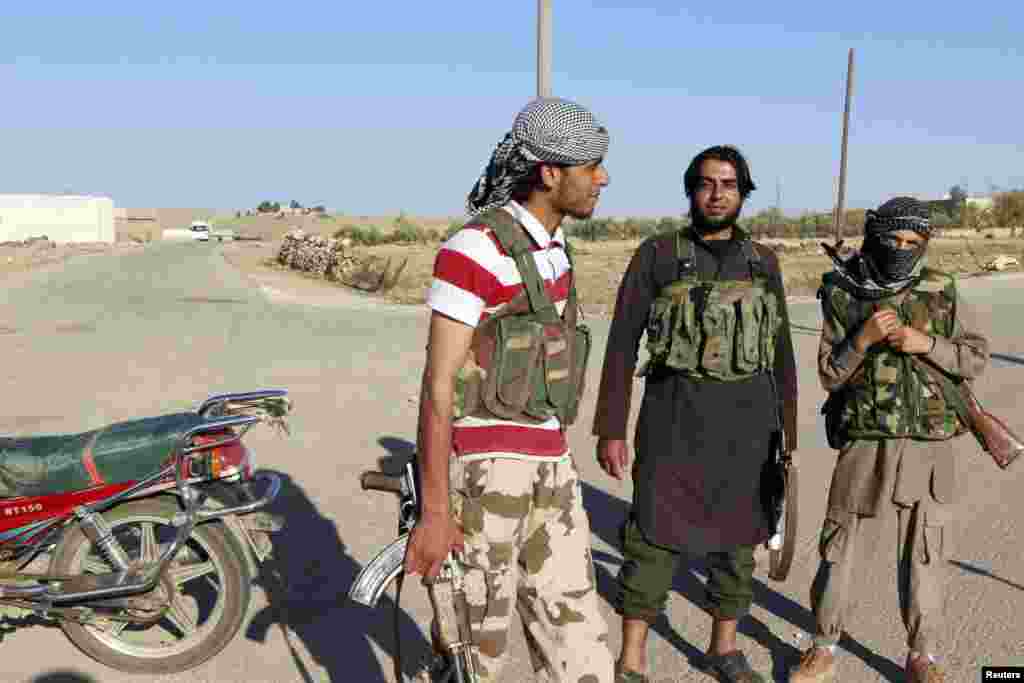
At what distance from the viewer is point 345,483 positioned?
594 cm

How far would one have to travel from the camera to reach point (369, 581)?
230 centimetres

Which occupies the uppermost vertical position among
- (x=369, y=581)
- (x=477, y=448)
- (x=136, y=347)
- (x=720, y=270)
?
(x=720, y=270)

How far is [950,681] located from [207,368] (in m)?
8.34

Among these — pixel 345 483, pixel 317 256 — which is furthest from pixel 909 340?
pixel 317 256

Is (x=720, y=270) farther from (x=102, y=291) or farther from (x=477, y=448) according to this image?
(x=102, y=291)

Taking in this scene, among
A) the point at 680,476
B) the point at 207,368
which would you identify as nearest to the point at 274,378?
the point at 207,368

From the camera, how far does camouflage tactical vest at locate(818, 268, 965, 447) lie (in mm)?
3197

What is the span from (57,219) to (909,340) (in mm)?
95889

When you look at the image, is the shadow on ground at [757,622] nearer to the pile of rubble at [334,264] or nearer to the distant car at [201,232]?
the pile of rubble at [334,264]

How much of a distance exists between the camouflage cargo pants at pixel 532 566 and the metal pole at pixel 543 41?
604 cm

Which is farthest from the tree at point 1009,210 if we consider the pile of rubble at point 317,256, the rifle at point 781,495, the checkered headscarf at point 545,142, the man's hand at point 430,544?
the man's hand at point 430,544

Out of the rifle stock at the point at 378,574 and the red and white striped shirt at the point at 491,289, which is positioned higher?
the red and white striped shirt at the point at 491,289

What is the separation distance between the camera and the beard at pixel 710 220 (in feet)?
10.6

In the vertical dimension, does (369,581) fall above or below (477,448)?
below
